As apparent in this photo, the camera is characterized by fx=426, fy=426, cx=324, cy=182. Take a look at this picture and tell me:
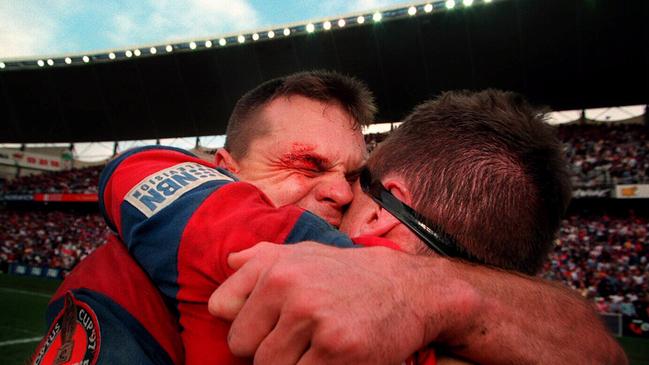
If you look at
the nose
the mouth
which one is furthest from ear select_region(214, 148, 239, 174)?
the mouth

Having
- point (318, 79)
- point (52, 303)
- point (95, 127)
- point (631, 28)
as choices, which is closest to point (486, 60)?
point (631, 28)

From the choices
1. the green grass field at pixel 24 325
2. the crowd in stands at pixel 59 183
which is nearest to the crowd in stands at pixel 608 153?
the green grass field at pixel 24 325

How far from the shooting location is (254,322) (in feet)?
2.67

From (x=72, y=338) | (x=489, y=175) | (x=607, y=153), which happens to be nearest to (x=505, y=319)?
(x=489, y=175)

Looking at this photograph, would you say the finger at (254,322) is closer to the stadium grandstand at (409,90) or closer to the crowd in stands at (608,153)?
the stadium grandstand at (409,90)

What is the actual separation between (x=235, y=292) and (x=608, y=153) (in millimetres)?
24102

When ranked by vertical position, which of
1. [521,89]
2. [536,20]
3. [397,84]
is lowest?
[521,89]

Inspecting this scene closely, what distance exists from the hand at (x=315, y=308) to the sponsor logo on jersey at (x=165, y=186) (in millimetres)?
309

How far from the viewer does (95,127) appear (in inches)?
1196

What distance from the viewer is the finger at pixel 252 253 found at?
34.3 inches

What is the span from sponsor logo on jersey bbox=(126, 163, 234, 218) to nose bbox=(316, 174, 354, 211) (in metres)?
0.64

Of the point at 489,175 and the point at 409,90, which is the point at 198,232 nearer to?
the point at 489,175

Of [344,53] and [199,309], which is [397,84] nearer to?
[344,53]

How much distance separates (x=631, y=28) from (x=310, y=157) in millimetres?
22852
